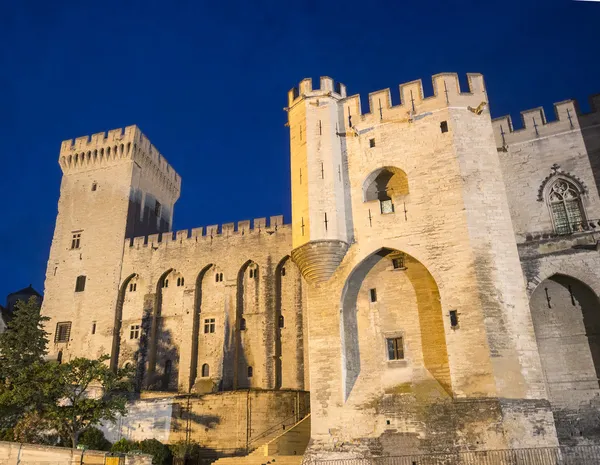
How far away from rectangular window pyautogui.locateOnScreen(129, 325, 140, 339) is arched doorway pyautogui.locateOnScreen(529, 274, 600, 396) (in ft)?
66.7

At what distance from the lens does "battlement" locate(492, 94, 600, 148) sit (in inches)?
782

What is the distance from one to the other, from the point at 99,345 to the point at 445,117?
21.6m

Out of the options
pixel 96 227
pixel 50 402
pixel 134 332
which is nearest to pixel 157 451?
pixel 50 402

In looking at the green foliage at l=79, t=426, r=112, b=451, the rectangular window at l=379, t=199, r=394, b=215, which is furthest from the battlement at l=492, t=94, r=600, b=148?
the green foliage at l=79, t=426, r=112, b=451

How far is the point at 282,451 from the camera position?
1856cm

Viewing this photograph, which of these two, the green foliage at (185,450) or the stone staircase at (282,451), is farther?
the green foliage at (185,450)

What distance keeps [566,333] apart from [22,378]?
745 inches

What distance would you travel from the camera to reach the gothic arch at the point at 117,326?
2895cm

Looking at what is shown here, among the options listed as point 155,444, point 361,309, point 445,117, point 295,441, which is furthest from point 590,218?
point 155,444

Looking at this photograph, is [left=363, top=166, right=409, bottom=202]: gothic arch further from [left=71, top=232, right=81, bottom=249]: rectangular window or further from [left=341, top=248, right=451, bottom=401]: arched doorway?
[left=71, top=232, right=81, bottom=249]: rectangular window

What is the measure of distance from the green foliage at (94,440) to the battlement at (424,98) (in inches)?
640

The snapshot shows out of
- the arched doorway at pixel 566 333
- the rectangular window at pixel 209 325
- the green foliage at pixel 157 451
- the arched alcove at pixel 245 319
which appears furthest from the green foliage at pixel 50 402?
the arched doorway at pixel 566 333

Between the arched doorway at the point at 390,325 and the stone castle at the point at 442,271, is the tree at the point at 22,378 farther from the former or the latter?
the arched doorway at the point at 390,325

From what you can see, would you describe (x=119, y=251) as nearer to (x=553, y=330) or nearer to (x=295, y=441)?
(x=295, y=441)
